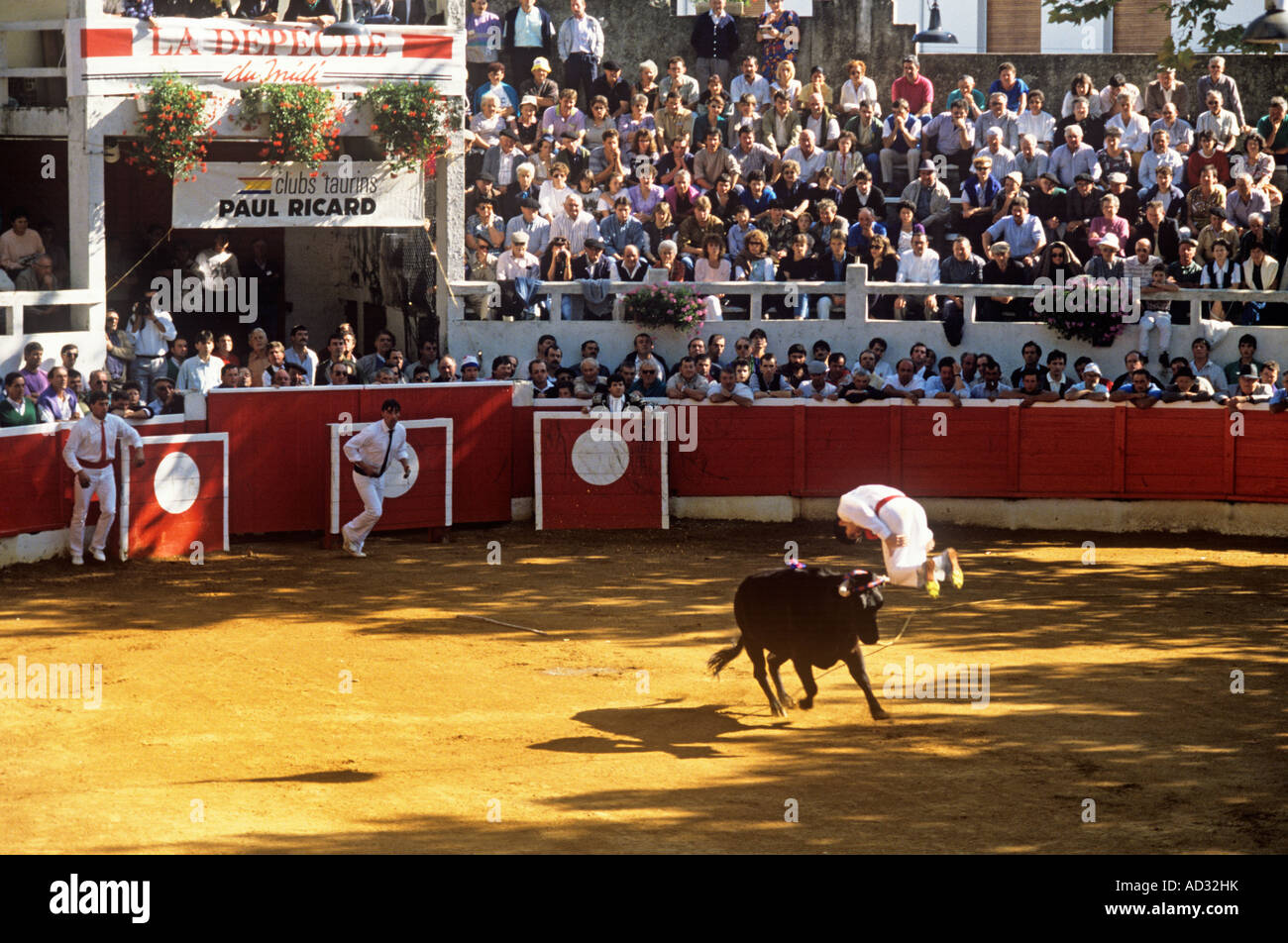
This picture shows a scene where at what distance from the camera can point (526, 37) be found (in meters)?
23.3

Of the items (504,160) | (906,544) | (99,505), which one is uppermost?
(504,160)

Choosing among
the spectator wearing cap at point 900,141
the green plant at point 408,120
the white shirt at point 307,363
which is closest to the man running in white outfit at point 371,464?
the white shirt at point 307,363

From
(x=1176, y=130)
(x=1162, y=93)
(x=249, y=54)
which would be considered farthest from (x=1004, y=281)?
(x=249, y=54)

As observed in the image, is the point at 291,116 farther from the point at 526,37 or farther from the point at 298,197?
the point at 526,37

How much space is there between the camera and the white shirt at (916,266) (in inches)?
810

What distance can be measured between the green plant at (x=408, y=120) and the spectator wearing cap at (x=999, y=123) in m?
6.85

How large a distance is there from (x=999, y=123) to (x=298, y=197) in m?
A: 8.90

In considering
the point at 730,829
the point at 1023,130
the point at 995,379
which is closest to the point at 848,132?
the point at 1023,130

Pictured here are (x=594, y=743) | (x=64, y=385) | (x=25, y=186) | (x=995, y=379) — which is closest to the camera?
(x=594, y=743)

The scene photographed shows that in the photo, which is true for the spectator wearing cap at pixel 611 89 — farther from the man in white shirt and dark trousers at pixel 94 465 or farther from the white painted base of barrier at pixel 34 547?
the white painted base of barrier at pixel 34 547

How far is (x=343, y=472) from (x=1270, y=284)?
34.7 ft

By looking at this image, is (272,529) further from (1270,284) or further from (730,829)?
(1270,284)

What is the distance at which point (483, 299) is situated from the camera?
20.6 metres

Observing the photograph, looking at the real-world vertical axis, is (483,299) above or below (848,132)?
below
